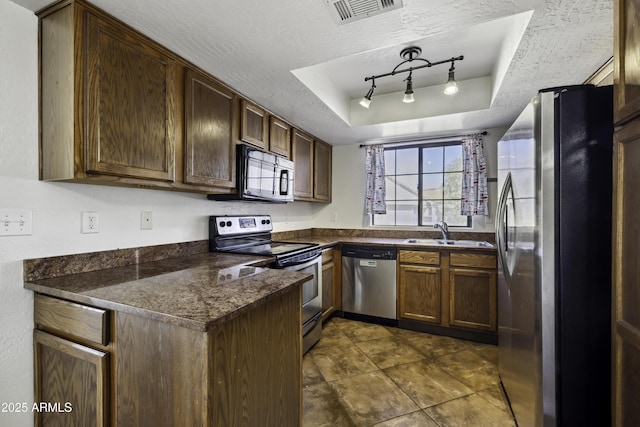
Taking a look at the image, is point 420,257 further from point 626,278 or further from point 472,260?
point 626,278

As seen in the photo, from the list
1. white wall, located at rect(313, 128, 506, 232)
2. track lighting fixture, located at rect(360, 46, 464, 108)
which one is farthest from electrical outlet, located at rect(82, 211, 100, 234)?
white wall, located at rect(313, 128, 506, 232)

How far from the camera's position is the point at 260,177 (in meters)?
2.29

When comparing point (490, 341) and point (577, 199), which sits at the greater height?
point (577, 199)

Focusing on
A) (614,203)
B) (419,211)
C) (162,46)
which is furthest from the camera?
(419,211)

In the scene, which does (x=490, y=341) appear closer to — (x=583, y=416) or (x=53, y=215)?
(x=583, y=416)

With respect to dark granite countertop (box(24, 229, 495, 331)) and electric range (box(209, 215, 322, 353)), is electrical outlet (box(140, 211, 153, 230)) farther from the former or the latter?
electric range (box(209, 215, 322, 353))

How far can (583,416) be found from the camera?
1.13 m

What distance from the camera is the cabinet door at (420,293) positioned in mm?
2795

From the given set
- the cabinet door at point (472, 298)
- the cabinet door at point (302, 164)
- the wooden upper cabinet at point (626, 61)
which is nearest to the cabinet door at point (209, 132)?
the cabinet door at point (302, 164)

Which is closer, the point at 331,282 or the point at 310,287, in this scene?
the point at 310,287

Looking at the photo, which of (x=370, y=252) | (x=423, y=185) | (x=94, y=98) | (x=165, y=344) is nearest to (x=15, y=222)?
(x=94, y=98)

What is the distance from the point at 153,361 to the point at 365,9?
166 centimetres

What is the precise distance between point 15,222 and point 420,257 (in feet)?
9.45

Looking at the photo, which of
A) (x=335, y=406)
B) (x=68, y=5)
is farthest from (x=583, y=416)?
(x=68, y=5)
